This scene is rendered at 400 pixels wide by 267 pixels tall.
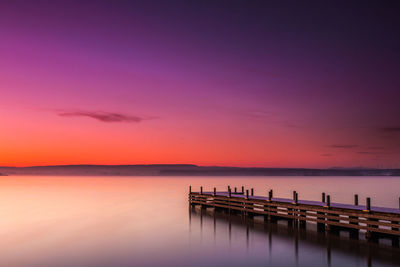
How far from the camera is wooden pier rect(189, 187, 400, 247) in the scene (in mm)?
18655

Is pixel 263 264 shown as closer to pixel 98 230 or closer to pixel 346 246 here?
pixel 346 246

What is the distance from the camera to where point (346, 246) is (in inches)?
739

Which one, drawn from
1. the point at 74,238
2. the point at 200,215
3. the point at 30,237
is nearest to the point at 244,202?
the point at 200,215

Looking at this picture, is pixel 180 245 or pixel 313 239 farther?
pixel 180 245

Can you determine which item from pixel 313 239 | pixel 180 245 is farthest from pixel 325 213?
pixel 180 245

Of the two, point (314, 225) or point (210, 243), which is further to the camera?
point (314, 225)

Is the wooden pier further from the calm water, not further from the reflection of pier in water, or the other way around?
the calm water

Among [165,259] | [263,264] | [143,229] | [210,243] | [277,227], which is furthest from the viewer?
[143,229]

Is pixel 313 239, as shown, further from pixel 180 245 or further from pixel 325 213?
pixel 180 245

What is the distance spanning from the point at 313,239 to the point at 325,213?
194cm

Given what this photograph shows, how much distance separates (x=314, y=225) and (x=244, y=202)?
6.30 meters

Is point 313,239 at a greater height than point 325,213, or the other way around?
point 325,213

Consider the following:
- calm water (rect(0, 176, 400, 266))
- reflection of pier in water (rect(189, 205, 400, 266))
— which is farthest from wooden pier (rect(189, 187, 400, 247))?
calm water (rect(0, 176, 400, 266))

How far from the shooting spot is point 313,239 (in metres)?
20.7
